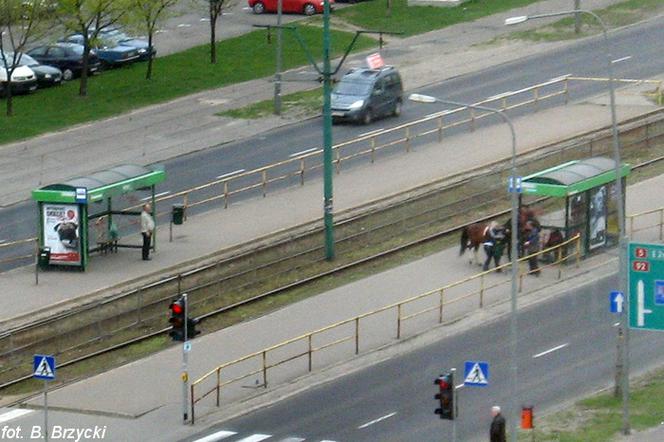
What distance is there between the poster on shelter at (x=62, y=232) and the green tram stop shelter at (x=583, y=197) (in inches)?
435

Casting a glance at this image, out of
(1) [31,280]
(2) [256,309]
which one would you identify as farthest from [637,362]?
(1) [31,280]

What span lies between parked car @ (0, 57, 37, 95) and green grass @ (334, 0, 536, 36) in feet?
46.8

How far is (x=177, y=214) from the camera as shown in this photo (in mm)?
43344

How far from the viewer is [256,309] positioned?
39.0 meters

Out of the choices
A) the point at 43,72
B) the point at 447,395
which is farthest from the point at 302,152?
the point at 447,395

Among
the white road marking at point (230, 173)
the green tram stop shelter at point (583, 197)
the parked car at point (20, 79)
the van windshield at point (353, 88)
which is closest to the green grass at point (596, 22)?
the van windshield at point (353, 88)

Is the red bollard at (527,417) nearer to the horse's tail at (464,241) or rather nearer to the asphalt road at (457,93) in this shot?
the horse's tail at (464,241)

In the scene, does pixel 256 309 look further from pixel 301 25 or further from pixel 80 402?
pixel 301 25

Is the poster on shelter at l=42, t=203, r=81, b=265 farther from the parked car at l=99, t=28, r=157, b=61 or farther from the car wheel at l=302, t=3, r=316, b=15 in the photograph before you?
the car wheel at l=302, t=3, r=316, b=15

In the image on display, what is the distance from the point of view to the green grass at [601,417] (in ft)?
99.2

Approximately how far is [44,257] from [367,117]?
1643 cm

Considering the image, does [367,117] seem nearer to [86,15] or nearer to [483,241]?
[86,15]

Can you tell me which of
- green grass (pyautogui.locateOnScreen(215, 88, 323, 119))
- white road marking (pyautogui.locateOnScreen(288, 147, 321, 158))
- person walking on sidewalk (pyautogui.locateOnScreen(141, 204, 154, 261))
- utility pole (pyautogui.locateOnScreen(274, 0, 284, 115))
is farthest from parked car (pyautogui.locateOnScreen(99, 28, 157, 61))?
person walking on sidewalk (pyautogui.locateOnScreen(141, 204, 154, 261))

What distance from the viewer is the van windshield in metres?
54.3
